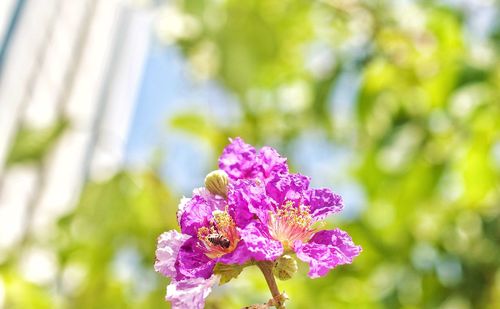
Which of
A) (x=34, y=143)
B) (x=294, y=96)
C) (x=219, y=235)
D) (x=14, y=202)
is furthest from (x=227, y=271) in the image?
(x=14, y=202)

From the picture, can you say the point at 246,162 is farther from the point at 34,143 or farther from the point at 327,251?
the point at 34,143

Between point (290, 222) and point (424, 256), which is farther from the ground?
point (424, 256)

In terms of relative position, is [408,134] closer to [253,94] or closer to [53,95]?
[253,94]

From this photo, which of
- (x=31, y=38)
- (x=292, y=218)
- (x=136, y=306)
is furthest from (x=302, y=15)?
(x=31, y=38)

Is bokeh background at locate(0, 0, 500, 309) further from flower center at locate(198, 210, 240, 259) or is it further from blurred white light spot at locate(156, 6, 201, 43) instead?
flower center at locate(198, 210, 240, 259)

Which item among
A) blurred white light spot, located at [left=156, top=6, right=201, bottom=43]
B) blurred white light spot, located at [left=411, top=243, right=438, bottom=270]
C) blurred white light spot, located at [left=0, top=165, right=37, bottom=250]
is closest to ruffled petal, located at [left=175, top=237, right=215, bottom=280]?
blurred white light spot, located at [left=411, top=243, right=438, bottom=270]

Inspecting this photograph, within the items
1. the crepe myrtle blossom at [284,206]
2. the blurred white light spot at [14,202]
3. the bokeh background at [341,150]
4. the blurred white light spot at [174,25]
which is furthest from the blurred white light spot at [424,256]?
the blurred white light spot at [14,202]
